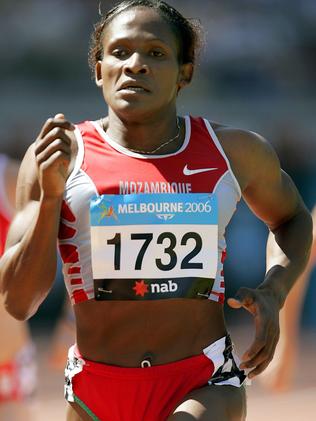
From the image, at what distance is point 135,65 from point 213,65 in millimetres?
11517

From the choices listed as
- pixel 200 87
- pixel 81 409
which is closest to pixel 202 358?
pixel 81 409

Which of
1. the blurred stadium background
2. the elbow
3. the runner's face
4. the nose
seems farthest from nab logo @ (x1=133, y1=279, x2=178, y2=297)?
the blurred stadium background

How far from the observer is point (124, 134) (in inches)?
148

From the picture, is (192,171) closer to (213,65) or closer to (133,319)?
(133,319)

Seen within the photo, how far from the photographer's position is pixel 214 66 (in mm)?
14938

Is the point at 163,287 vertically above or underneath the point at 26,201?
underneath

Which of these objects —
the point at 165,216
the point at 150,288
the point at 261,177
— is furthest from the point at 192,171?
the point at 150,288

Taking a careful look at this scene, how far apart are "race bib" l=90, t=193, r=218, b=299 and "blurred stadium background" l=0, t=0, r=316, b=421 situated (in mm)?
10467

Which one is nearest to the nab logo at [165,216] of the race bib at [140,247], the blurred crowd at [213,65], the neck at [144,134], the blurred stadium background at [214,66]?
the race bib at [140,247]

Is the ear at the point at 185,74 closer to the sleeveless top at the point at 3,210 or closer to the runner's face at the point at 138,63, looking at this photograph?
the runner's face at the point at 138,63

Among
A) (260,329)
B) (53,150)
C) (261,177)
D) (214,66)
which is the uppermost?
(214,66)

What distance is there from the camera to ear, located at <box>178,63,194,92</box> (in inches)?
152

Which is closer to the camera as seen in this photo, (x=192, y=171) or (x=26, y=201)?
(x=26, y=201)

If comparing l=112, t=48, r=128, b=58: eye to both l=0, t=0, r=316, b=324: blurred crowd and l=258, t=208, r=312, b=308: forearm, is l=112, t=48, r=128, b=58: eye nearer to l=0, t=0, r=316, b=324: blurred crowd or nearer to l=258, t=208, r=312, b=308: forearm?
l=258, t=208, r=312, b=308: forearm
